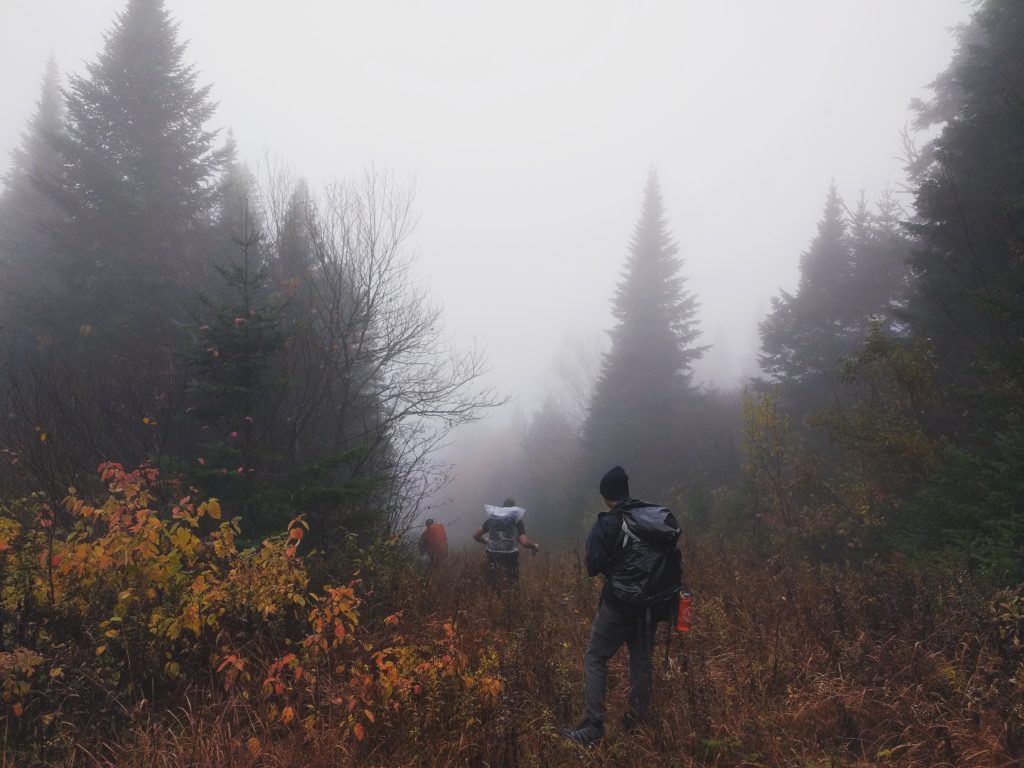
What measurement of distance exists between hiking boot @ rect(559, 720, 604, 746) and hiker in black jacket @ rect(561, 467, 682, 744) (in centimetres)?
5

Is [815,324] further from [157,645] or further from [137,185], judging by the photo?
[137,185]

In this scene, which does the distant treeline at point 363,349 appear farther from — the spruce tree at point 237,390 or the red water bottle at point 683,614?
the red water bottle at point 683,614

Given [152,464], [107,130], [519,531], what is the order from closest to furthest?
[152,464]
[519,531]
[107,130]

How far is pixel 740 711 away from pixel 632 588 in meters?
1.20

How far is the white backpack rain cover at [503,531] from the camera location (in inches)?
315

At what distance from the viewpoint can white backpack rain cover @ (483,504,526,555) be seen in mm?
8000

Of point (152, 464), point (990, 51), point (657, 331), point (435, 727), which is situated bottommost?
point (435, 727)

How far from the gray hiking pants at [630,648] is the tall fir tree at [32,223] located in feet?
33.5

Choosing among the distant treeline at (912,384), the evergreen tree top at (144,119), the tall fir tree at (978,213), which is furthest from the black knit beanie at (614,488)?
the evergreen tree top at (144,119)

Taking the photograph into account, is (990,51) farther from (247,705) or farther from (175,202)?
(175,202)

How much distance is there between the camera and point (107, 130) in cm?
1305

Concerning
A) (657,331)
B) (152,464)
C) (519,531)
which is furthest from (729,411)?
→ (152,464)

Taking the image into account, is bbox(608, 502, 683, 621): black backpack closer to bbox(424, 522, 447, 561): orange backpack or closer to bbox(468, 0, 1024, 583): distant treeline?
bbox(468, 0, 1024, 583): distant treeline

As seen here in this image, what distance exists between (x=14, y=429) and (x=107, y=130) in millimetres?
10155
